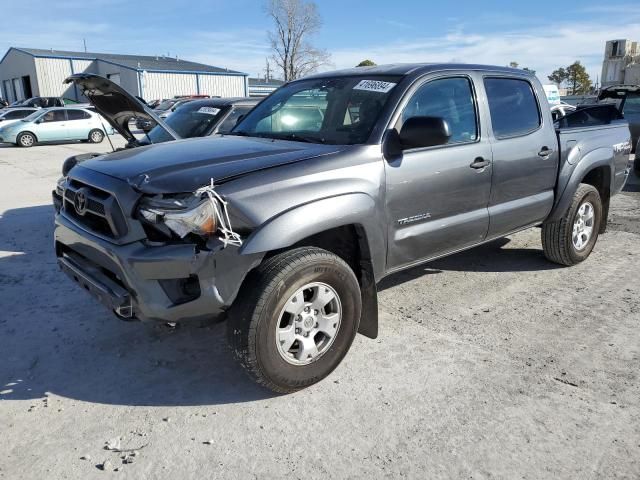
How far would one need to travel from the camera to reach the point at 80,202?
3174 millimetres

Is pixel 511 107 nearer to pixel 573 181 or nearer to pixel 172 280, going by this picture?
pixel 573 181

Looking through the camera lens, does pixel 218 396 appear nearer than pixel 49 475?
No

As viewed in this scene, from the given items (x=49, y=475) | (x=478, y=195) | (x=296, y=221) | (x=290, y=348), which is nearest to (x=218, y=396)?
(x=290, y=348)

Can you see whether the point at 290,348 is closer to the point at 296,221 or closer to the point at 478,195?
the point at 296,221

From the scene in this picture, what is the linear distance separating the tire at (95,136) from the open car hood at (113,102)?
1607cm

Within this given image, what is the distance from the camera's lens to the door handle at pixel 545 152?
14.9 ft

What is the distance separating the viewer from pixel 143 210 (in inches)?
109

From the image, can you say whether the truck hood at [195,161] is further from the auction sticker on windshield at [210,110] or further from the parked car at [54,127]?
the parked car at [54,127]

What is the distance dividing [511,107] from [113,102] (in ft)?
11.9

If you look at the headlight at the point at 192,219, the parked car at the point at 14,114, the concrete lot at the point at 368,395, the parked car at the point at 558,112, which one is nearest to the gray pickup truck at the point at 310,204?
the headlight at the point at 192,219

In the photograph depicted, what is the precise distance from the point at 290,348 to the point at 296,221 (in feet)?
2.63

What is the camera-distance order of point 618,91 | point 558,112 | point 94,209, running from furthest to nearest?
point 618,91 → point 558,112 → point 94,209

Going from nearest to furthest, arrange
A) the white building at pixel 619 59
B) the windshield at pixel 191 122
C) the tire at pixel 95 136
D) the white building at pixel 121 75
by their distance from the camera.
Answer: the windshield at pixel 191 122 < the tire at pixel 95 136 < the white building at pixel 619 59 < the white building at pixel 121 75

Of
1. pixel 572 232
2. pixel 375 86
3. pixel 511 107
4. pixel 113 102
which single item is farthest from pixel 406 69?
pixel 113 102
